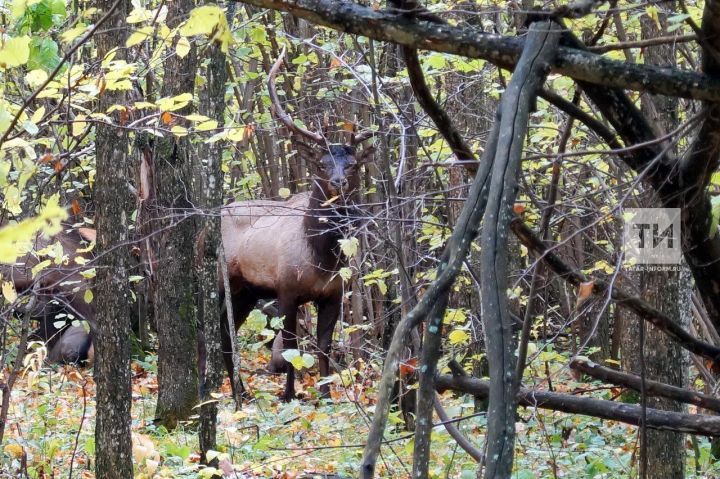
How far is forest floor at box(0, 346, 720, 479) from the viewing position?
5.98 meters

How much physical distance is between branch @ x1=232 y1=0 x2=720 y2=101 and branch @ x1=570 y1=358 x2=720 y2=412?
1220 mm

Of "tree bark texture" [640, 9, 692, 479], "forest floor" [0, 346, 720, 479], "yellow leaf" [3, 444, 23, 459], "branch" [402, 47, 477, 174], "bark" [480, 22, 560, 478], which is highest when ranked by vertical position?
"branch" [402, 47, 477, 174]

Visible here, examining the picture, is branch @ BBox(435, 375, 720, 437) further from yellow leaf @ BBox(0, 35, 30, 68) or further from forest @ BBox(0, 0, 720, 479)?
yellow leaf @ BBox(0, 35, 30, 68)

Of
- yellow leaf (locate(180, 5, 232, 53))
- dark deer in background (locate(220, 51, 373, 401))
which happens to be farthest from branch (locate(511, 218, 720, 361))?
dark deer in background (locate(220, 51, 373, 401))

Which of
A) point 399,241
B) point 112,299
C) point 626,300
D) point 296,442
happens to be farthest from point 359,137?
point 626,300

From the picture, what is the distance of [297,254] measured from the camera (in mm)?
10914

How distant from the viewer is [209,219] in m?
6.80

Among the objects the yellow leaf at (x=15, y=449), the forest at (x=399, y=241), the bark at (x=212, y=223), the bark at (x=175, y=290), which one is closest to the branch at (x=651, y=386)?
the forest at (x=399, y=241)

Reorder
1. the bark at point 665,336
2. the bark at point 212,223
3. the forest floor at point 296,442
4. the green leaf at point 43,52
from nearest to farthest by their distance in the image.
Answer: the green leaf at point 43,52
the bark at point 665,336
the forest floor at point 296,442
the bark at point 212,223

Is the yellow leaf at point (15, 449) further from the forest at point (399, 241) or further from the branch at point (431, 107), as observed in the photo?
the branch at point (431, 107)

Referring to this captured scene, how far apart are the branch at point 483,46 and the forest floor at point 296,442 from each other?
8.67 ft

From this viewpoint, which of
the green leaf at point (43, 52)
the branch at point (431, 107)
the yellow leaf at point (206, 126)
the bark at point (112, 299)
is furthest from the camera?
the bark at point (112, 299)

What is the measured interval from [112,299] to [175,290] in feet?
9.98

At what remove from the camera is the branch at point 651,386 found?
10.1ft
